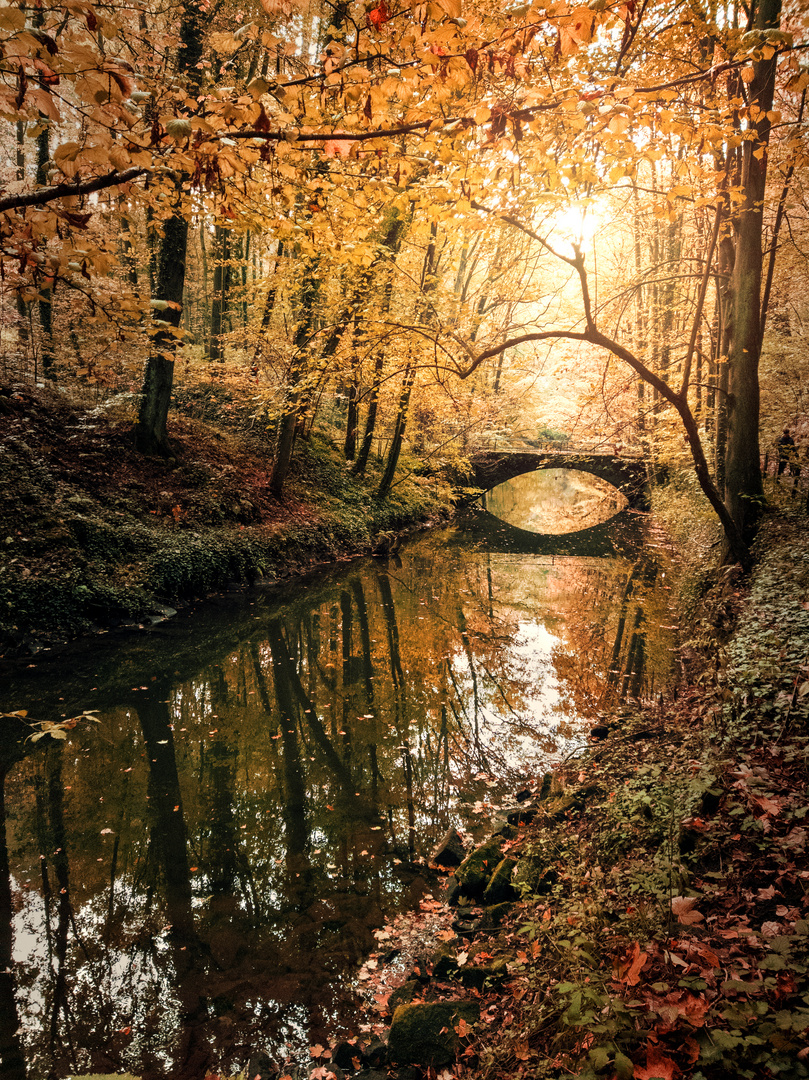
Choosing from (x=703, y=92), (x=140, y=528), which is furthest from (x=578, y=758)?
(x=140, y=528)

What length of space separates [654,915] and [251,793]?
407 centimetres

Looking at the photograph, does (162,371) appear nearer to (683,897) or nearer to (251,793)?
(251,793)

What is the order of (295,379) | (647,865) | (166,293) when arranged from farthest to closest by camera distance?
(295,379), (166,293), (647,865)

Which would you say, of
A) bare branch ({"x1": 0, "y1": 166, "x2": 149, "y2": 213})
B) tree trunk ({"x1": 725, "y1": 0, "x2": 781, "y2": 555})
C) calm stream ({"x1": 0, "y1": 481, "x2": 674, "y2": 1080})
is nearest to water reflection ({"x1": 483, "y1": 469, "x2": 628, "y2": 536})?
calm stream ({"x1": 0, "y1": 481, "x2": 674, "y2": 1080})

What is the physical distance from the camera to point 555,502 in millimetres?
34125

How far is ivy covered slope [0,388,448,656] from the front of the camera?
26.9 ft

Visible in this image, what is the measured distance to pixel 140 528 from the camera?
9797 mm

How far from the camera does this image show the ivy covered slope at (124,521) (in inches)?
323

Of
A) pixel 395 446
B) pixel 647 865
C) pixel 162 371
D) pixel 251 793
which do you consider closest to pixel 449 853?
pixel 647 865

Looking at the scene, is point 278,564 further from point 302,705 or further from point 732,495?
point 732,495

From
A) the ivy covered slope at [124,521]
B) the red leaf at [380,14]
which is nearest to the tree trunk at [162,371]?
the ivy covered slope at [124,521]

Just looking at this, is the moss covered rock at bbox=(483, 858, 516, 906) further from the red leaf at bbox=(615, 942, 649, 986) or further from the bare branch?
the bare branch

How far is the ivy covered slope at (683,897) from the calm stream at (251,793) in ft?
3.92

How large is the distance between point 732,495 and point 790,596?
7.09 feet
